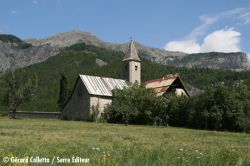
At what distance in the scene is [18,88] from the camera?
86.2 m

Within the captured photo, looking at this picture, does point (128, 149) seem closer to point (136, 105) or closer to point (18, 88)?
point (136, 105)

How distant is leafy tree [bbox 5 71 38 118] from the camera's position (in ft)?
279

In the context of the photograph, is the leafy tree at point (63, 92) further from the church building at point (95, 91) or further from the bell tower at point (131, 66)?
the bell tower at point (131, 66)

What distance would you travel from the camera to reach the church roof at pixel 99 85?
73744 mm

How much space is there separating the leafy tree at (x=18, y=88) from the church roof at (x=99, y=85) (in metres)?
15.1

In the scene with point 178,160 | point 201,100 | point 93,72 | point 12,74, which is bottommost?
point 178,160

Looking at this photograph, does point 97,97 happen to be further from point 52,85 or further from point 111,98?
point 52,85

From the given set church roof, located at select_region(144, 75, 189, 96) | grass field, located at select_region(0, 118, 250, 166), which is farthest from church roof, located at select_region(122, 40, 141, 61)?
grass field, located at select_region(0, 118, 250, 166)

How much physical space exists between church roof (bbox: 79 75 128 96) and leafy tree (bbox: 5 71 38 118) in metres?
15.1

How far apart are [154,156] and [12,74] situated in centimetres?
8029

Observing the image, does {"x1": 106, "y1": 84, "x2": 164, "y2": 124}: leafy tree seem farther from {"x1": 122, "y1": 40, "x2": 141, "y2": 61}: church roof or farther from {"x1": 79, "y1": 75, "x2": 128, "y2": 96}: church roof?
{"x1": 122, "y1": 40, "x2": 141, "y2": 61}: church roof

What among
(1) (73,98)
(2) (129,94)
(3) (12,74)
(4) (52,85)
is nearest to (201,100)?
(2) (129,94)

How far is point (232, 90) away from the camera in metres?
52.1

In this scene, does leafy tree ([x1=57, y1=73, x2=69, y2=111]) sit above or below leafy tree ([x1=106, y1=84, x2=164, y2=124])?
above
